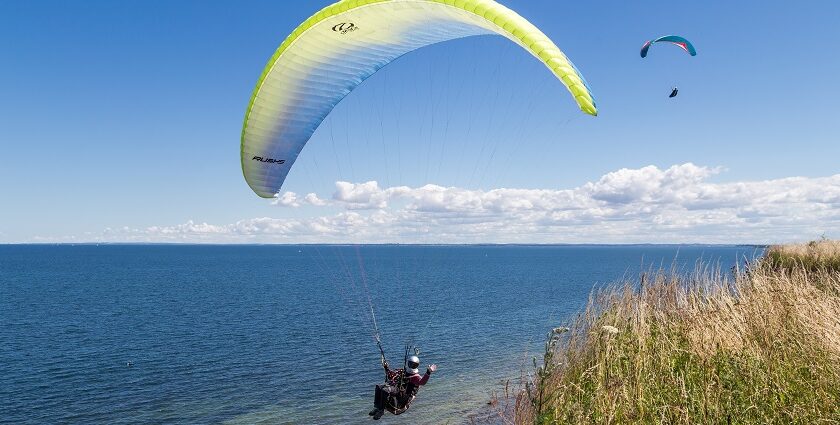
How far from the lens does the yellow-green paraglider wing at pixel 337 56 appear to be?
24.4ft

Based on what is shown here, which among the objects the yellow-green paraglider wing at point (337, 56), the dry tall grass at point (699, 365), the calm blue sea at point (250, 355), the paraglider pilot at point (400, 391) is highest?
the yellow-green paraglider wing at point (337, 56)

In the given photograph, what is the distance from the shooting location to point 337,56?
1009 cm

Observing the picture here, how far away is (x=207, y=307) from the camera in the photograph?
4603 cm

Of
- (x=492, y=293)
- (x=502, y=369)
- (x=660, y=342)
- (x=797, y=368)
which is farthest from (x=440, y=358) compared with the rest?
(x=492, y=293)

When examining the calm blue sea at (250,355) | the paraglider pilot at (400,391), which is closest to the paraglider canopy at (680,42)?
the calm blue sea at (250,355)

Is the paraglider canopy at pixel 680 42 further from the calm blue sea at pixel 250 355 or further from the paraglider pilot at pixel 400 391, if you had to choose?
the paraglider pilot at pixel 400 391

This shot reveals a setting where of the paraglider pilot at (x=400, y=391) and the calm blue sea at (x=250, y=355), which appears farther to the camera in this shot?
the calm blue sea at (x=250, y=355)

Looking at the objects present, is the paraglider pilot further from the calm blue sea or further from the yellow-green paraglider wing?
the yellow-green paraglider wing

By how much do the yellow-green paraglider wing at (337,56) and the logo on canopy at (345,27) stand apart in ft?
0.06

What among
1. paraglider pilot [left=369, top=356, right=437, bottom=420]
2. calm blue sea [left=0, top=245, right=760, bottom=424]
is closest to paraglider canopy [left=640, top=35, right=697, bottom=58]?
calm blue sea [left=0, top=245, right=760, bottom=424]

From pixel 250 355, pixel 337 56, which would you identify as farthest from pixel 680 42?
pixel 250 355

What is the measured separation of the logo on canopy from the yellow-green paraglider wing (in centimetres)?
2

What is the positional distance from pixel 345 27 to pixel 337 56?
0.95m

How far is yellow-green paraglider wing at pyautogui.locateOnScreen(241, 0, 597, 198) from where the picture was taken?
7438mm
